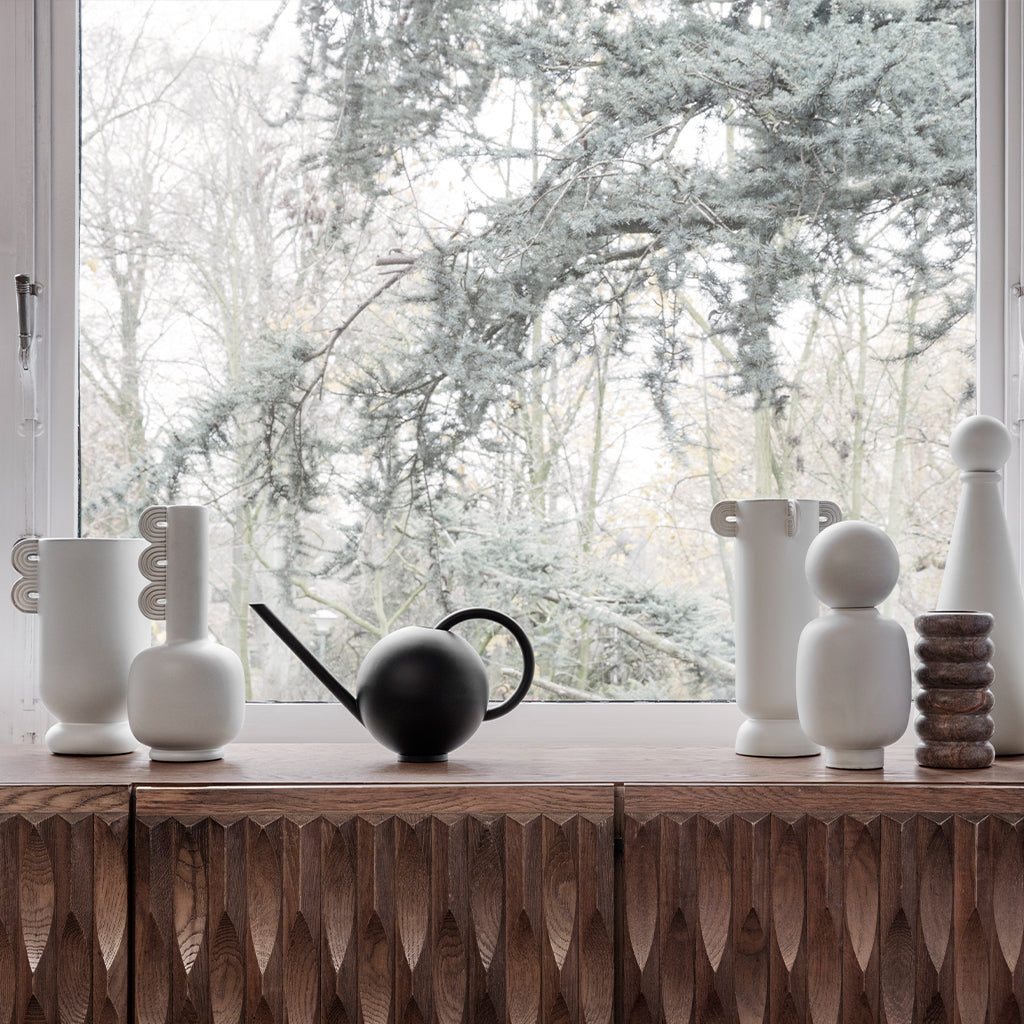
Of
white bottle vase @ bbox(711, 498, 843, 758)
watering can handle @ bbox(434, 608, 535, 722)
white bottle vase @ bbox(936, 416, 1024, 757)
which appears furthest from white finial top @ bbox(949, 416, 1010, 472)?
watering can handle @ bbox(434, 608, 535, 722)

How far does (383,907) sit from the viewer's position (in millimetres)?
1021

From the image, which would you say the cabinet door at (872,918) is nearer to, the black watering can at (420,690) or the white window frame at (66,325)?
the black watering can at (420,690)

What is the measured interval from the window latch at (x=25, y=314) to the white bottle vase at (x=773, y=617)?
0.98 m

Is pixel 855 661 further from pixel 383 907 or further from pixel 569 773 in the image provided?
pixel 383 907

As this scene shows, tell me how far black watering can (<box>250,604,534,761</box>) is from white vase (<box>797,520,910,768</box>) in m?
0.35

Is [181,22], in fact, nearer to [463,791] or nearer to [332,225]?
[332,225]

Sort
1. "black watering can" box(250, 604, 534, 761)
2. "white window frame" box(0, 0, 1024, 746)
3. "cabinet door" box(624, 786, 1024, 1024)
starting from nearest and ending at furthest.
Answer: "cabinet door" box(624, 786, 1024, 1024) → "black watering can" box(250, 604, 534, 761) → "white window frame" box(0, 0, 1024, 746)

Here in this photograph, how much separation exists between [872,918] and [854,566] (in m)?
0.35

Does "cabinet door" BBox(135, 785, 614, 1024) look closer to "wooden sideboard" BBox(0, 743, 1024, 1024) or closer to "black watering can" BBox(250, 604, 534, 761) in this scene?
"wooden sideboard" BBox(0, 743, 1024, 1024)

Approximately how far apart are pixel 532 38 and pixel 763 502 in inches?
30.5

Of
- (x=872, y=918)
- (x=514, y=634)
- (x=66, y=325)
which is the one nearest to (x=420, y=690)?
(x=514, y=634)

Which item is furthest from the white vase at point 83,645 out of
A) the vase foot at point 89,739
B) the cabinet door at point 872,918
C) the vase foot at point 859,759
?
the vase foot at point 859,759

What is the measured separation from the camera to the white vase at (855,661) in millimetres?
1074

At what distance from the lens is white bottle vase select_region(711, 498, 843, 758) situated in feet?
3.92
